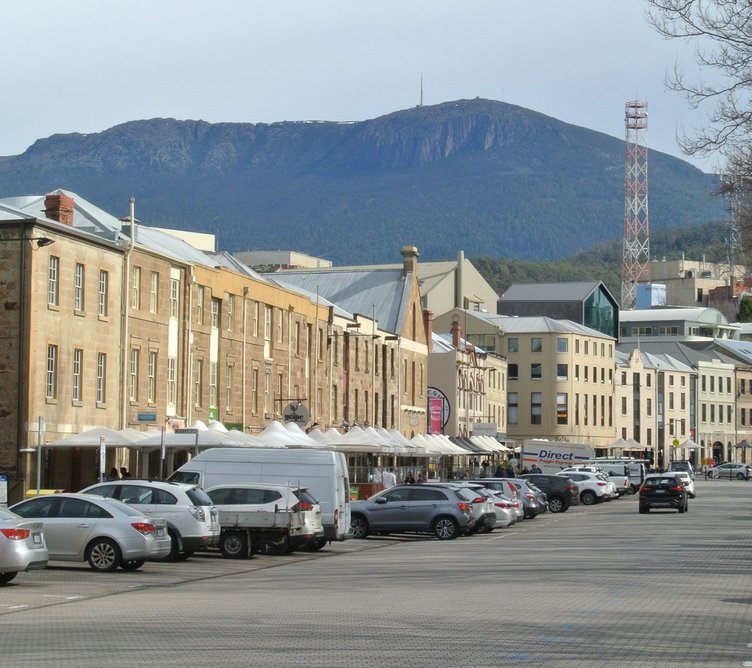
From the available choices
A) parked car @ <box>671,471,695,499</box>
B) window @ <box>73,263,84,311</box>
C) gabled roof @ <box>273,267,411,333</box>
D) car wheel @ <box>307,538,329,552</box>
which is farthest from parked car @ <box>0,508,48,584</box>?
gabled roof @ <box>273,267,411,333</box>

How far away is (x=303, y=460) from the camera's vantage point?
35.1m

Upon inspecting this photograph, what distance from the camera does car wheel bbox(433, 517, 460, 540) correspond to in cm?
4081

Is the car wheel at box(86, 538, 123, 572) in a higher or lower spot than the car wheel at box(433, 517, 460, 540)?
higher

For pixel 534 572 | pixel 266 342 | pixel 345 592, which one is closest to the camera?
pixel 345 592

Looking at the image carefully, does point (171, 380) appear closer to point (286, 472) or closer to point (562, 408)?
point (286, 472)

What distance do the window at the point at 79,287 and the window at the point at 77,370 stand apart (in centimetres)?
143

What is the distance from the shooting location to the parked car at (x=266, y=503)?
1282 inches

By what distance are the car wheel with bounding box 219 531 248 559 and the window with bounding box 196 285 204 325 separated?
2454 cm

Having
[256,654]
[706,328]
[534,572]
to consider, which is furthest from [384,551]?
[706,328]

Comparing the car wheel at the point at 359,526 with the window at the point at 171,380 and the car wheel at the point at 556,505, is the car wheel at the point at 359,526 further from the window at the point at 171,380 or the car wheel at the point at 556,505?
the car wheel at the point at 556,505

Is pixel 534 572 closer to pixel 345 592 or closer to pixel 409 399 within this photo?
pixel 345 592

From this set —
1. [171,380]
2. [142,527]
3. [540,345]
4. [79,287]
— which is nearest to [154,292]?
[171,380]

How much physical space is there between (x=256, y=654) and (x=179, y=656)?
0.77 meters

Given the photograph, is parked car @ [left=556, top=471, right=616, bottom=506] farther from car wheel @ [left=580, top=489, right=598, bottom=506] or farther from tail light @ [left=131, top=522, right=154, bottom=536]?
tail light @ [left=131, top=522, right=154, bottom=536]
